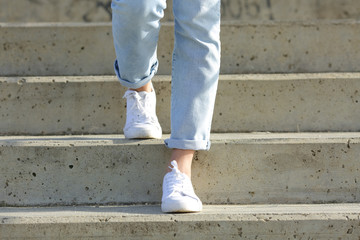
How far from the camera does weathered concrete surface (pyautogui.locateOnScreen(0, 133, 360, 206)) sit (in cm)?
264

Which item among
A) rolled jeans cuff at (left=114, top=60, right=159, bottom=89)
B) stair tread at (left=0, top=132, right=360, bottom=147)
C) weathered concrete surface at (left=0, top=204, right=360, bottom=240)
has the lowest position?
weathered concrete surface at (left=0, top=204, right=360, bottom=240)

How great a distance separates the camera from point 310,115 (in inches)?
120

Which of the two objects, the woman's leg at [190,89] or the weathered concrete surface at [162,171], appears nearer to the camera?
the woman's leg at [190,89]

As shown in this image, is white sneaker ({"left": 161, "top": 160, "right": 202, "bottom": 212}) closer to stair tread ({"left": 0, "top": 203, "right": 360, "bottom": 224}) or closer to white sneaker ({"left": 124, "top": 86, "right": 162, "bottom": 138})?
stair tread ({"left": 0, "top": 203, "right": 360, "bottom": 224})

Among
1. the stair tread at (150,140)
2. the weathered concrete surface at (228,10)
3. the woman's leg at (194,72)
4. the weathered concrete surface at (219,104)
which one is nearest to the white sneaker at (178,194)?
the woman's leg at (194,72)

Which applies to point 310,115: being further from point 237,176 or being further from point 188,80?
point 188,80

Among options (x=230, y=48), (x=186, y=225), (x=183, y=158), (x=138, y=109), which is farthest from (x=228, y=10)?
(x=186, y=225)

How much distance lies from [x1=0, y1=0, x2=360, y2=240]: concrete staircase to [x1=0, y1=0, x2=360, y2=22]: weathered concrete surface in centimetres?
167

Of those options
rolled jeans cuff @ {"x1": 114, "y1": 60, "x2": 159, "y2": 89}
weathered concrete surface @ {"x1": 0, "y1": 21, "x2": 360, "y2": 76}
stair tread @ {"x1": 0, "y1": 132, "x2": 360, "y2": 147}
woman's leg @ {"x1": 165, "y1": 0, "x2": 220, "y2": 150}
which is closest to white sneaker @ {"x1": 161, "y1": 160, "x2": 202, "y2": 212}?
woman's leg @ {"x1": 165, "y1": 0, "x2": 220, "y2": 150}

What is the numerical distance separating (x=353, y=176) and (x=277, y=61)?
2.90 feet

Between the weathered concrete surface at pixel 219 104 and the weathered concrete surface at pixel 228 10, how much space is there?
6.63 feet

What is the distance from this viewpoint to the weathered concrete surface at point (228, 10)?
5.02 metres

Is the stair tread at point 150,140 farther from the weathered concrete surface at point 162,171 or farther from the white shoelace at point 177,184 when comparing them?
the white shoelace at point 177,184

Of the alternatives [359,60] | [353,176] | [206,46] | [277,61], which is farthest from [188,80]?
[359,60]
